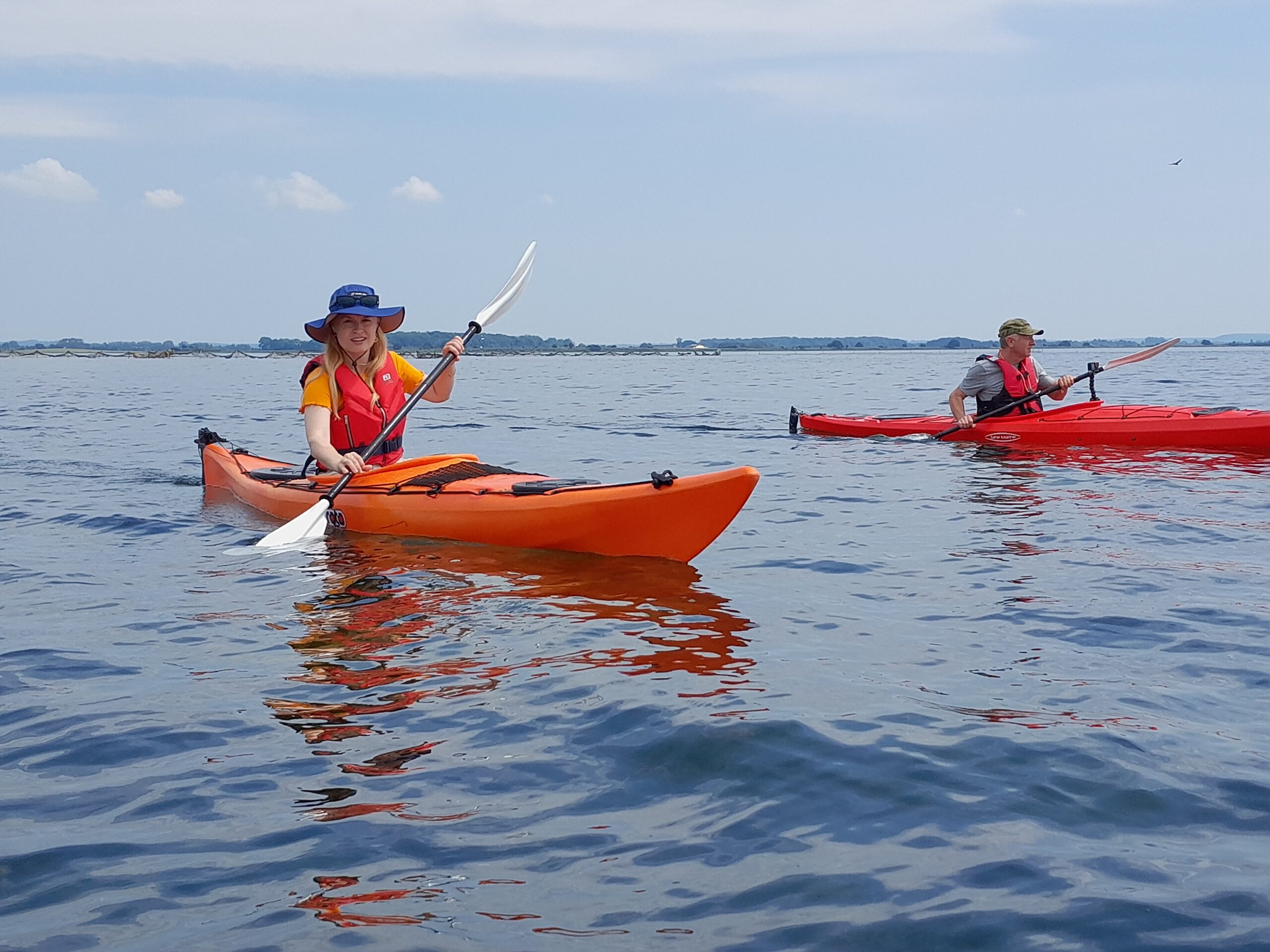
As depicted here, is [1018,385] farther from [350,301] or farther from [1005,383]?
[350,301]

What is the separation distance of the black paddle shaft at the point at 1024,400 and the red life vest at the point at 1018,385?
2.2 inches

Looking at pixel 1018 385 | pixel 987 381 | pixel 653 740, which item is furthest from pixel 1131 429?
pixel 653 740

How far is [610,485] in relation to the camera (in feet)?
20.1

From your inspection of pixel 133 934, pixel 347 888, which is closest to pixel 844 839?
pixel 347 888

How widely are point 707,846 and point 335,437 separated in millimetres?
5212

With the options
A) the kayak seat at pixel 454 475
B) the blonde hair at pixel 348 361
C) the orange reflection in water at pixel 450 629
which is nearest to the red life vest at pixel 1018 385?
the kayak seat at pixel 454 475

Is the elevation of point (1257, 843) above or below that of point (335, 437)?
below

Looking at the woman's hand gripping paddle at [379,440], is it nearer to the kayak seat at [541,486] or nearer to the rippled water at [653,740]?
the rippled water at [653,740]

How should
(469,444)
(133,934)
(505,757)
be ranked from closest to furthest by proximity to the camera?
(133,934), (505,757), (469,444)

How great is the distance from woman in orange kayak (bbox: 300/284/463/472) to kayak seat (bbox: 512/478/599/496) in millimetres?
1077

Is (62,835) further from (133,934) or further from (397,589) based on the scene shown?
(397,589)

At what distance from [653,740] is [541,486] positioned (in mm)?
3141

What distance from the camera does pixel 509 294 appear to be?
8.80 meters

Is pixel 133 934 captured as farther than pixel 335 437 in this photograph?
No
